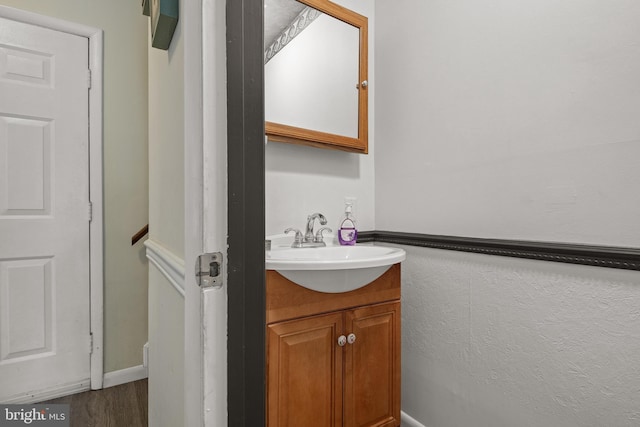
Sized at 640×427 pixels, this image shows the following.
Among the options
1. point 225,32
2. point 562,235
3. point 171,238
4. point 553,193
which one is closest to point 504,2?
point 553,193

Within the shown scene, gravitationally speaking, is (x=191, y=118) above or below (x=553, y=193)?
above

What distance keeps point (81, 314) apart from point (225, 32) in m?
1.90

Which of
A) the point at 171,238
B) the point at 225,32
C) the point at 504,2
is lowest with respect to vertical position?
the point at 171,238

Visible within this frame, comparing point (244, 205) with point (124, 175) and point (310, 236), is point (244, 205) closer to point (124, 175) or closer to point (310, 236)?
point (310, 236)

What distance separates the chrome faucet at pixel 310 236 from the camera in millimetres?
1403

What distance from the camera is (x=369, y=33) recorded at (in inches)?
66.7

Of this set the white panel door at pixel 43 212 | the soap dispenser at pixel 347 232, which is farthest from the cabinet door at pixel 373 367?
the white panel door at pixel 43 212

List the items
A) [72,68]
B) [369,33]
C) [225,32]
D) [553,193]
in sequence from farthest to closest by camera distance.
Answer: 1. [72,68]
2. [369,33]
3. [553,193]
4. [225,32]

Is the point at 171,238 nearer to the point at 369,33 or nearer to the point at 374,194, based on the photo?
the point at 374,194

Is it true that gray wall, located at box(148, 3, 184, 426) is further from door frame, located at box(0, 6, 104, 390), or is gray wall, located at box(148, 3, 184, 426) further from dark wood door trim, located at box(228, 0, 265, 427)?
door frame, located at box(0, 6, 104, 390)

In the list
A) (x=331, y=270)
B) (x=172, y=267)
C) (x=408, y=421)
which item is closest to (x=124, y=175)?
(x=172, y=267)

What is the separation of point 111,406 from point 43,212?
1.06 m

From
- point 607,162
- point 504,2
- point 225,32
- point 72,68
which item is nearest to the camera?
point 225,32

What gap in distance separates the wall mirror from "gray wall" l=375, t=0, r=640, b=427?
0.55ft
